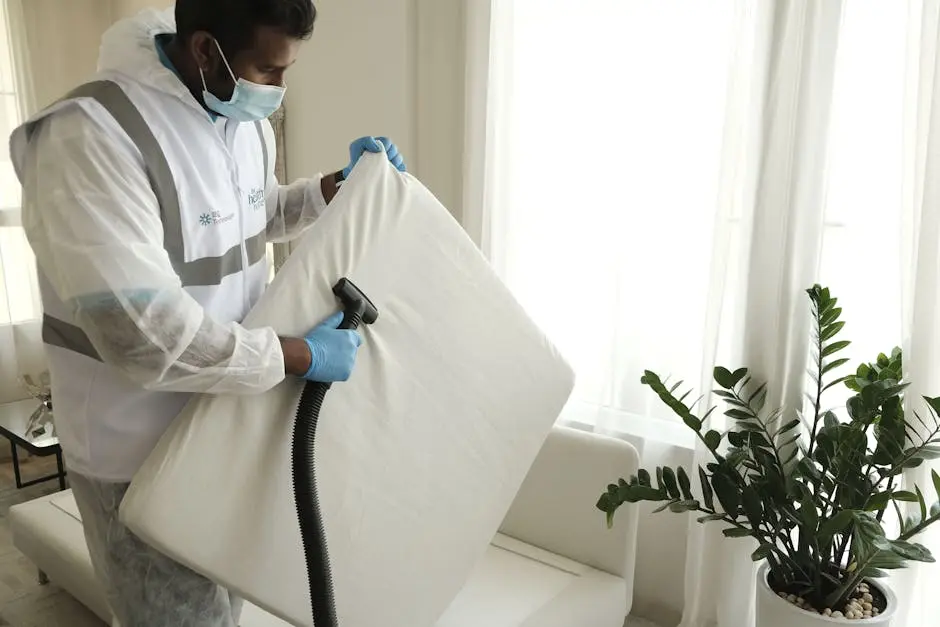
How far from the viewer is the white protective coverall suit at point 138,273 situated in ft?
3.19

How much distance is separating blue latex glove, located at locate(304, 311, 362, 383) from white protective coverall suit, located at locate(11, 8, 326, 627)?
58 mm

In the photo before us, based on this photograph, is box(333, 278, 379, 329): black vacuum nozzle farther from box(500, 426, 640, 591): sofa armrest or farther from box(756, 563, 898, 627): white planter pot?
box(756, 563, 898, 627): white planter pot

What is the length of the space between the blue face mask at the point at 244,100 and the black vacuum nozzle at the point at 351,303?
1.02 feet

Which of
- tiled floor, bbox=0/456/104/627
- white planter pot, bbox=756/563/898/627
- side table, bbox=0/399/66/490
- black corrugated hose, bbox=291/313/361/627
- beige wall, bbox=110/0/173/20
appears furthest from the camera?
beige wall, bbox=110/0/173/20

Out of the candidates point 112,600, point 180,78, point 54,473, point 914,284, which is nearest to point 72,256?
point 180,78

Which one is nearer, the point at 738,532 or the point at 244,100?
the point at 244,100

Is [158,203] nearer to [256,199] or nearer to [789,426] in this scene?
[256,199]

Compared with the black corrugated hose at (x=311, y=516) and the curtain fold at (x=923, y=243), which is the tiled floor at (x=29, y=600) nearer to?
the black corrugated hose at (x=311, y=516)

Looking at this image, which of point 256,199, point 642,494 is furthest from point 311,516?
point 642,494

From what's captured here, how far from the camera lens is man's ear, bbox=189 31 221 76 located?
1.11 m

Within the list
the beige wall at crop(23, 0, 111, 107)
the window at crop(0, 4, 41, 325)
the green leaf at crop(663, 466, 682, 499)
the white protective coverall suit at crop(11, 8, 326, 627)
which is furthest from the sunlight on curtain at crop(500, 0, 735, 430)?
the window at crop(0, 4, 41, 325)

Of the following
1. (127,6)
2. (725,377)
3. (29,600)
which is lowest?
(29,600)

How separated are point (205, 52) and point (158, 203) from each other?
25 cm

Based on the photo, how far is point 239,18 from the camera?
42.8 inches
